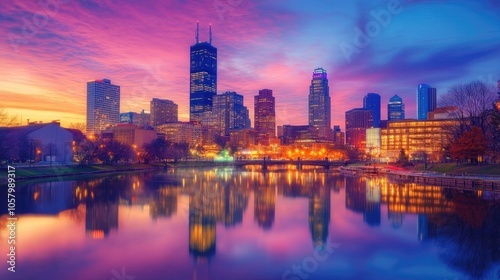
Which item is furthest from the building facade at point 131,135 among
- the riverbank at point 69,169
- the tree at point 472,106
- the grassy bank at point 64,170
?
the tree at point 472,106

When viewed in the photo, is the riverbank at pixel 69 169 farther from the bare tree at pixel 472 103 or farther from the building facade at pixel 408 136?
the building facade at pixel 408 136

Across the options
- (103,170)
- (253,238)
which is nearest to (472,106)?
(253,238)

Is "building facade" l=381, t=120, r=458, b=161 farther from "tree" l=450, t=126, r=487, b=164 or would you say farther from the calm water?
the calm water

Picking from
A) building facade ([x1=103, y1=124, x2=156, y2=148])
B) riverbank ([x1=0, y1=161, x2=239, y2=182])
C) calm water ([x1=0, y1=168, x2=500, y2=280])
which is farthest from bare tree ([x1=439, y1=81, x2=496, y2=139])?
building facade ([x1=103, y1=124, x2=156, y2=148])

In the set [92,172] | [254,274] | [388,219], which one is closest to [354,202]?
[388,219]

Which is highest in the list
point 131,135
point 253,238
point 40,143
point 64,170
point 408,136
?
point 131,135

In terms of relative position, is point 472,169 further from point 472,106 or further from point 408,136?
point 408,136

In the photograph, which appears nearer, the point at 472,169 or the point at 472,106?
the point at 472,169

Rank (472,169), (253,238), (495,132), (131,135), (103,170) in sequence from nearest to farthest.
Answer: (253,238) < (495,132) < (472,169) < (103,170) < (131,135)

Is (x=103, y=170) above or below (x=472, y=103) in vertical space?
below
